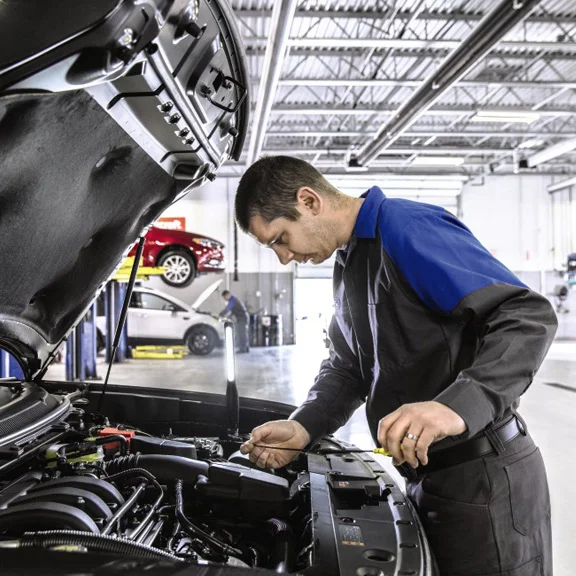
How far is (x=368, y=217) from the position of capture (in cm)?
140

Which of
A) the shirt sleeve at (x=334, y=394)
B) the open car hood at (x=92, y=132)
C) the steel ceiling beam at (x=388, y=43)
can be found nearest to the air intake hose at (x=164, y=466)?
the shirt sleeve at (x=334, y=394)

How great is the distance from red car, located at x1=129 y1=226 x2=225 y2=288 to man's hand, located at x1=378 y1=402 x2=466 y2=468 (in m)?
7.93

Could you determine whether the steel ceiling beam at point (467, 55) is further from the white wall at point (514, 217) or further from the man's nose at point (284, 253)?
the white wall at point (514, 217)

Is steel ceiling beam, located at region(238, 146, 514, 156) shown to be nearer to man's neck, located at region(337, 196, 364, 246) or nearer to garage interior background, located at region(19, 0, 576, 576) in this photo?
garage interior background, located at region(19, 0, 576, 576)

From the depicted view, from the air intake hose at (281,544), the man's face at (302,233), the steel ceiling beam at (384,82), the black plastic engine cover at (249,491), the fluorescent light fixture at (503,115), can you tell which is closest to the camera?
the air intake hose at (281,544)

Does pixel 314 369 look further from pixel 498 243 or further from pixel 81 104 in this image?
pixel 498 243

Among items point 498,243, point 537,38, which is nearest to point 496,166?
point 498,243

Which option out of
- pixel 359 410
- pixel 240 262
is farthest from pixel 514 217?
pixel 359 410

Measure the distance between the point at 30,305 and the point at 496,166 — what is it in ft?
44.8

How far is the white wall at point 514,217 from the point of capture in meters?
14.6

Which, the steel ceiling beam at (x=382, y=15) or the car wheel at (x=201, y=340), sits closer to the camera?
the steel ceiling beam at (x=382, y=15)

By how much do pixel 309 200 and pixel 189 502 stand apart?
86 centimetres

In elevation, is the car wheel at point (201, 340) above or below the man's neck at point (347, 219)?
below

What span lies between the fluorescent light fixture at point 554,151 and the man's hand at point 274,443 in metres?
10.7
